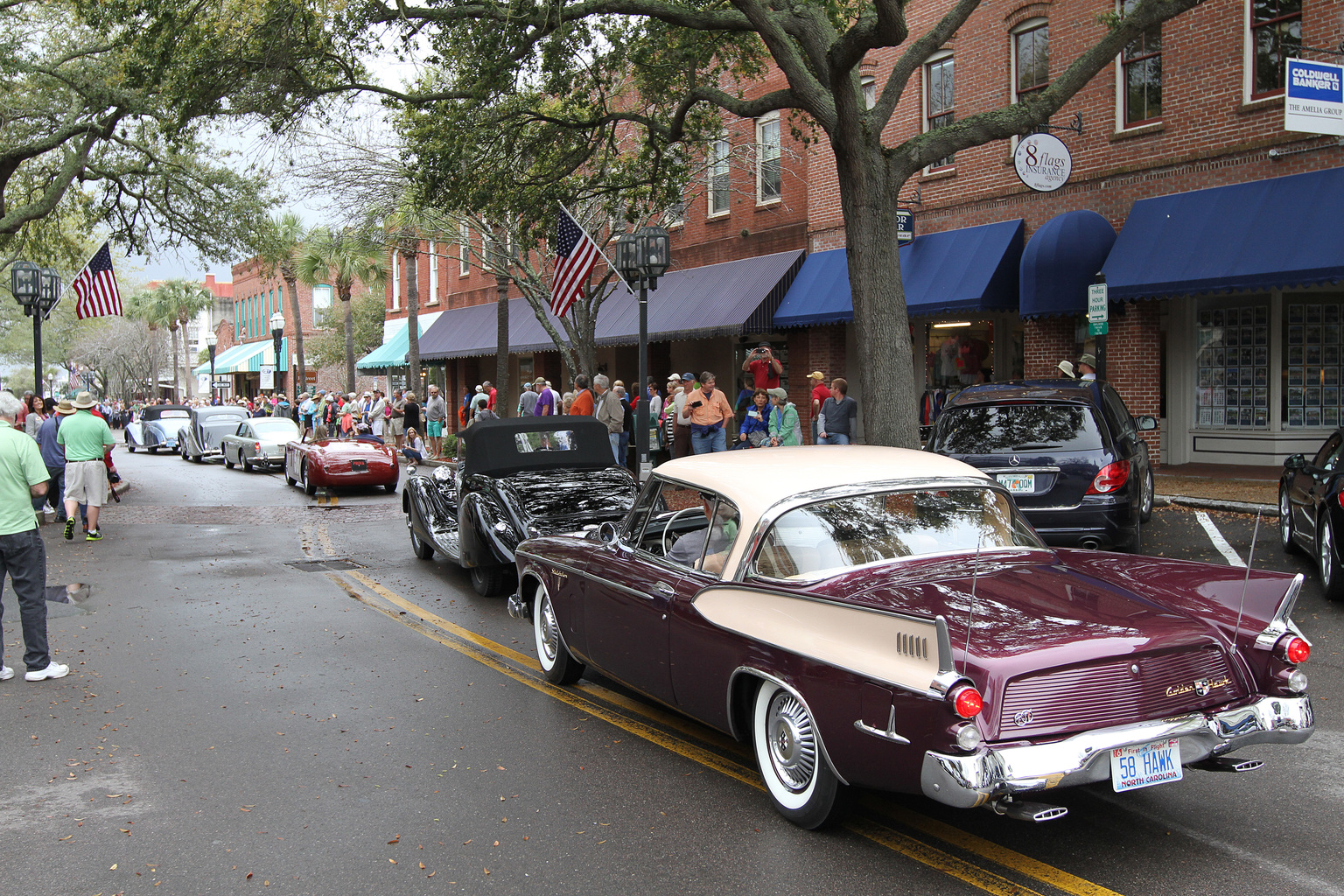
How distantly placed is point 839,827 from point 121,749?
3811 millimetres

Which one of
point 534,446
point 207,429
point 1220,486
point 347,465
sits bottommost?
point 1220,486

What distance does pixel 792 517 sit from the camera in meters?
4.70

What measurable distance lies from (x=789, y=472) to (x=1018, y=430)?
5.26 metres

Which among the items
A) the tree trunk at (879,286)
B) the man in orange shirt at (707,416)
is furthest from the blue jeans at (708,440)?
the tree trunk at (879,286)

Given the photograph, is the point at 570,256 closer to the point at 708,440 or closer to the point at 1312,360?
→ the point at 708,440

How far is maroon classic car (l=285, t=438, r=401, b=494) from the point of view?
18609 mm

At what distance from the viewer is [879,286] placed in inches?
453

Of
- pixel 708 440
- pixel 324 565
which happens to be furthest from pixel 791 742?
pixel 708 440

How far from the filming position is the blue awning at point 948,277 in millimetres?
17203

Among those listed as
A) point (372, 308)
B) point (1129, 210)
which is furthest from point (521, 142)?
point (372, 308)

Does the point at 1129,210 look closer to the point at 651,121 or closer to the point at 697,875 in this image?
the point at 651,121

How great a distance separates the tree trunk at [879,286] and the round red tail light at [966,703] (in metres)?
8.19

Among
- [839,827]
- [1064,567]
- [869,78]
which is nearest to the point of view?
[839,827]

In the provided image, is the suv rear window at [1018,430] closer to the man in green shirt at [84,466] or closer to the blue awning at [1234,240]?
the blue awning at [1234,240]
